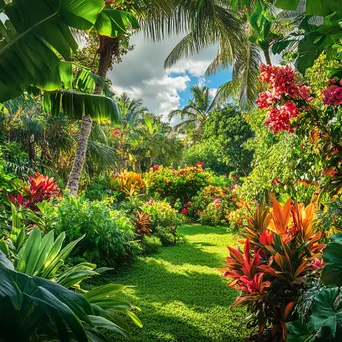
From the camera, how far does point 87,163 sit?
10.3 metres

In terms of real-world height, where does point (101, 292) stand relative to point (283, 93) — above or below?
below

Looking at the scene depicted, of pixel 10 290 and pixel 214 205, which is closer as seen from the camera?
pixel 10 290

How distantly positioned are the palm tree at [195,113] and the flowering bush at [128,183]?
11130mm

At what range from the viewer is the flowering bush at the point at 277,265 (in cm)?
227

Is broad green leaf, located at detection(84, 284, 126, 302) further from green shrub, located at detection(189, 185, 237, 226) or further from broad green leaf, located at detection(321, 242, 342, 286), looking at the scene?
green shrub, located at detection(189, 185, 237, 226)

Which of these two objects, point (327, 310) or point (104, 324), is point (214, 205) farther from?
point (327, 310)

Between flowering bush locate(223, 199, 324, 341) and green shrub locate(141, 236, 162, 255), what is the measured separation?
11.7ft

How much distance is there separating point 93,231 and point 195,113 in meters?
20.3

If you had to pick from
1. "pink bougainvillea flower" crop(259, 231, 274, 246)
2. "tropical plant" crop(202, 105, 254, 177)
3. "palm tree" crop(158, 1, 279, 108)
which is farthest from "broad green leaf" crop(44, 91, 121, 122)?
"tropical plant" crop(202, 105, 254, 177)

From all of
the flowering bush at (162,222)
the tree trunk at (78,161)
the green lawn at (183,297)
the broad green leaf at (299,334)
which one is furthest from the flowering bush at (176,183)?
the broad green leaf at (299,334)

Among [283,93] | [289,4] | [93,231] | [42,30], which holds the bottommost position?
[93,231]

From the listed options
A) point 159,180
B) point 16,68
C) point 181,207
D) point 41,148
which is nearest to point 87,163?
point 41,148

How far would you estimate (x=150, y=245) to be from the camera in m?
6.16

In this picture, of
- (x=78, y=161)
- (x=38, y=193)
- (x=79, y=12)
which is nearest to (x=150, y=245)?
(x=38, y=193)
